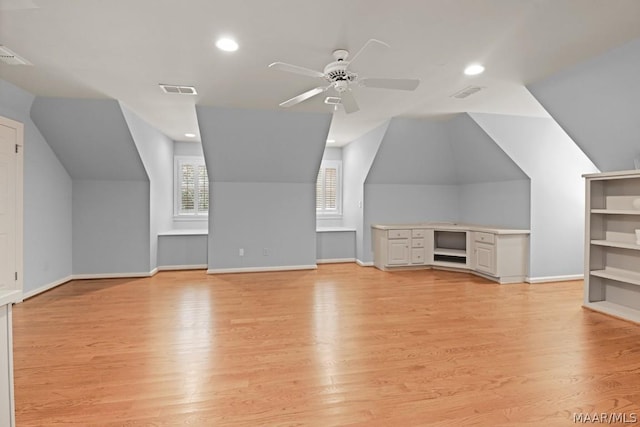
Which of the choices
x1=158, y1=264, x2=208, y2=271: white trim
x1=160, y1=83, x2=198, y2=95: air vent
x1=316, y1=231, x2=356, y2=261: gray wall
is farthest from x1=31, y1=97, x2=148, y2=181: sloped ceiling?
x1=316, y1=231, x2=356, y2=261: gray wall

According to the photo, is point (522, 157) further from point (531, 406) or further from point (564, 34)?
point (531, 406)

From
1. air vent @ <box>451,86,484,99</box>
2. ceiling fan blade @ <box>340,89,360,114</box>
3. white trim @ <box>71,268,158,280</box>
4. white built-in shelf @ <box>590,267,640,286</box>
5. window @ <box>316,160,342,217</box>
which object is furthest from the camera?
window @ <box>316,160,342,217</box>

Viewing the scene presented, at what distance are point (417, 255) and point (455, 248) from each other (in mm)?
913

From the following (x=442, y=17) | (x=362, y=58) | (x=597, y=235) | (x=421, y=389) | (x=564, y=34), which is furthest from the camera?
(x=597, y=235)

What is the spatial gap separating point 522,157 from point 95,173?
693 cm

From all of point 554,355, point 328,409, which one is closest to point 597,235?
point 554,355

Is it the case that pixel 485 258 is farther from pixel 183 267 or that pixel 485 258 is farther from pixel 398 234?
pixel 183 267

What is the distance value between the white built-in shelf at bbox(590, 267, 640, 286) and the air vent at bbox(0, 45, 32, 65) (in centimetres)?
660

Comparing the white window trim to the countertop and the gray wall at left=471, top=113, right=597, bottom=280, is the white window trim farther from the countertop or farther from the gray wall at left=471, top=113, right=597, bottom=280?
the gray wall at left=471, top=113, right=597, bottom=280

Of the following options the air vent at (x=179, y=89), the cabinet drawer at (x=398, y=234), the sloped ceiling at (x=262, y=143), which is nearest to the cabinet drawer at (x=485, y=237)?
the cabinet drawer at (x=398, y=234)

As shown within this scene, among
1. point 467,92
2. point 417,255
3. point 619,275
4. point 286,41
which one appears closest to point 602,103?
point 467,92

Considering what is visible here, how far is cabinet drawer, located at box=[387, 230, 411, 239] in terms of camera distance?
6141 mm

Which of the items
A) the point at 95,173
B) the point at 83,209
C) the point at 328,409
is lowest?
the point at 328,409

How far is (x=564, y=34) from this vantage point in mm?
2652
